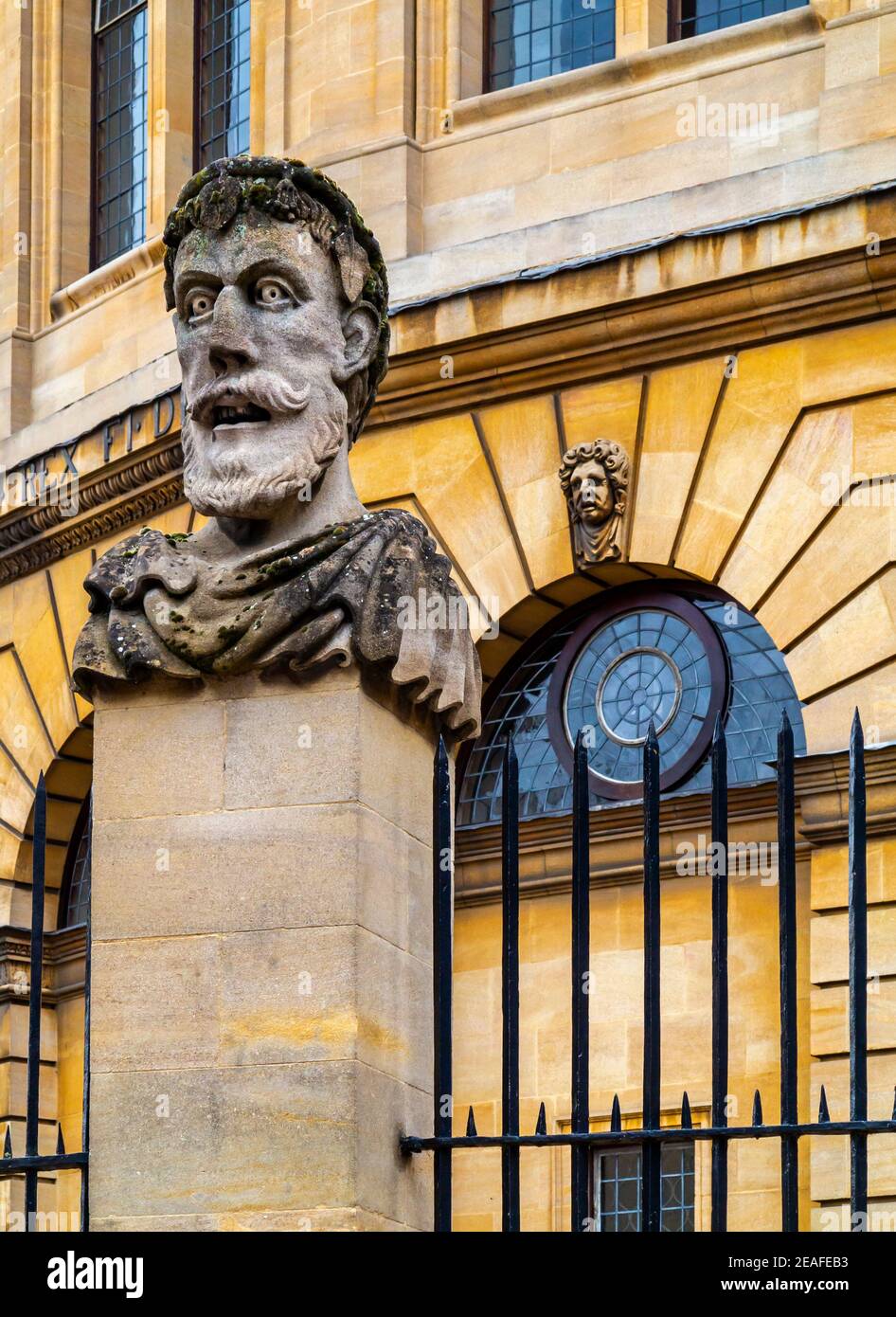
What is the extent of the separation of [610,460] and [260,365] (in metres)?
12.9

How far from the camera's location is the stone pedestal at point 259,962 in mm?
8148

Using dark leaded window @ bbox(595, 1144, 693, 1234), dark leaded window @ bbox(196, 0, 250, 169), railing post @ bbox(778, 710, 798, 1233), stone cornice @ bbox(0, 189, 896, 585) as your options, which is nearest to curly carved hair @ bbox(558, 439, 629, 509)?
stone cornice @ bbox(0, 189, 896, 585)

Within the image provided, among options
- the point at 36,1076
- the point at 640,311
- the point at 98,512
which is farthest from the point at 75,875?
the point at 36,1076

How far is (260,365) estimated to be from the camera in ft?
28.9

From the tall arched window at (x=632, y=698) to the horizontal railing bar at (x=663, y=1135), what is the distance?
12.5 metres

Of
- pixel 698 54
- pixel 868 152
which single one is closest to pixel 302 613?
pixel 868 152

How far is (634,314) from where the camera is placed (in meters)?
21.5

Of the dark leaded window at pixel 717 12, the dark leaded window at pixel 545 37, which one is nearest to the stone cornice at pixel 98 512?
the dark leaded window at pixel 545 37

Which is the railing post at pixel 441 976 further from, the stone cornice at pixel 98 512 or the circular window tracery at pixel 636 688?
the stone cornice at pixel 98 512

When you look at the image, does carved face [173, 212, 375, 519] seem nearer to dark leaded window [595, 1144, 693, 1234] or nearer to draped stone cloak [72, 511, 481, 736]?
draped stone cloak [72, 511, 481, 736]

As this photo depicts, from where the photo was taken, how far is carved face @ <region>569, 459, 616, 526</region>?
2150 cm

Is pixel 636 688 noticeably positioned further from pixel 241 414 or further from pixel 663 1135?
pixel 663 1135

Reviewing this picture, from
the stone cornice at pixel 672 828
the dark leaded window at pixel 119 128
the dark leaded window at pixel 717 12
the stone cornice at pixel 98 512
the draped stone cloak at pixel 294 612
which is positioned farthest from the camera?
the dark leaded window at pixel 119 128
